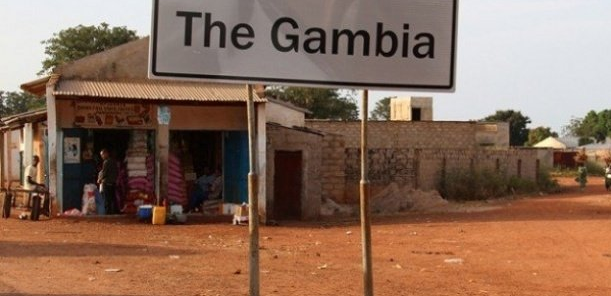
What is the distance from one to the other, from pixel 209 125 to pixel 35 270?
919 cm

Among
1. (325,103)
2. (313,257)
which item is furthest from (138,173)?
(325,103)

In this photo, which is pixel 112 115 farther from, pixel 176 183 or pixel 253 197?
pixel 253 197

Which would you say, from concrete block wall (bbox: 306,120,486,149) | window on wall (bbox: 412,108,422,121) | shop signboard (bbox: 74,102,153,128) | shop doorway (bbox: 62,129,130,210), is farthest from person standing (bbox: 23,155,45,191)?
window on wall (bbox: 412,108,422,121)

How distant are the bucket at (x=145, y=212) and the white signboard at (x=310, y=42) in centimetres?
1487

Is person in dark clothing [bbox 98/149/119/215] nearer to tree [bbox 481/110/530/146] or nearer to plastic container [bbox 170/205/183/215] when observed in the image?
plastic container [bbox 170/205/183/215]

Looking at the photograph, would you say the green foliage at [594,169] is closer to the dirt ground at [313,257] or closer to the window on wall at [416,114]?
the window on wall at [416,114]

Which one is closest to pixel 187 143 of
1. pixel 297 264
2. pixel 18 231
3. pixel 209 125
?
pixel 209 125

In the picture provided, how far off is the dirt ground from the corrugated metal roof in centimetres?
276

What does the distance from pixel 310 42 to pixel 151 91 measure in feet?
49.7

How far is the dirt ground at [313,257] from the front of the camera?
9641mm

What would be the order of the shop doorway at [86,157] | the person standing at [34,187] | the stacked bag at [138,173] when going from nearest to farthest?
the person standing at [34,187], the shop doorway at [86,157], the stacked bag at [138,173]

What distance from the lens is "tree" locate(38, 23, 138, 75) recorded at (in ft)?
135

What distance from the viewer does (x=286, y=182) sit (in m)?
20.0

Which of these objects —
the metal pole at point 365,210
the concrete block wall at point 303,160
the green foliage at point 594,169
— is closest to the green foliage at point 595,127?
the green foliage at point 594,169
